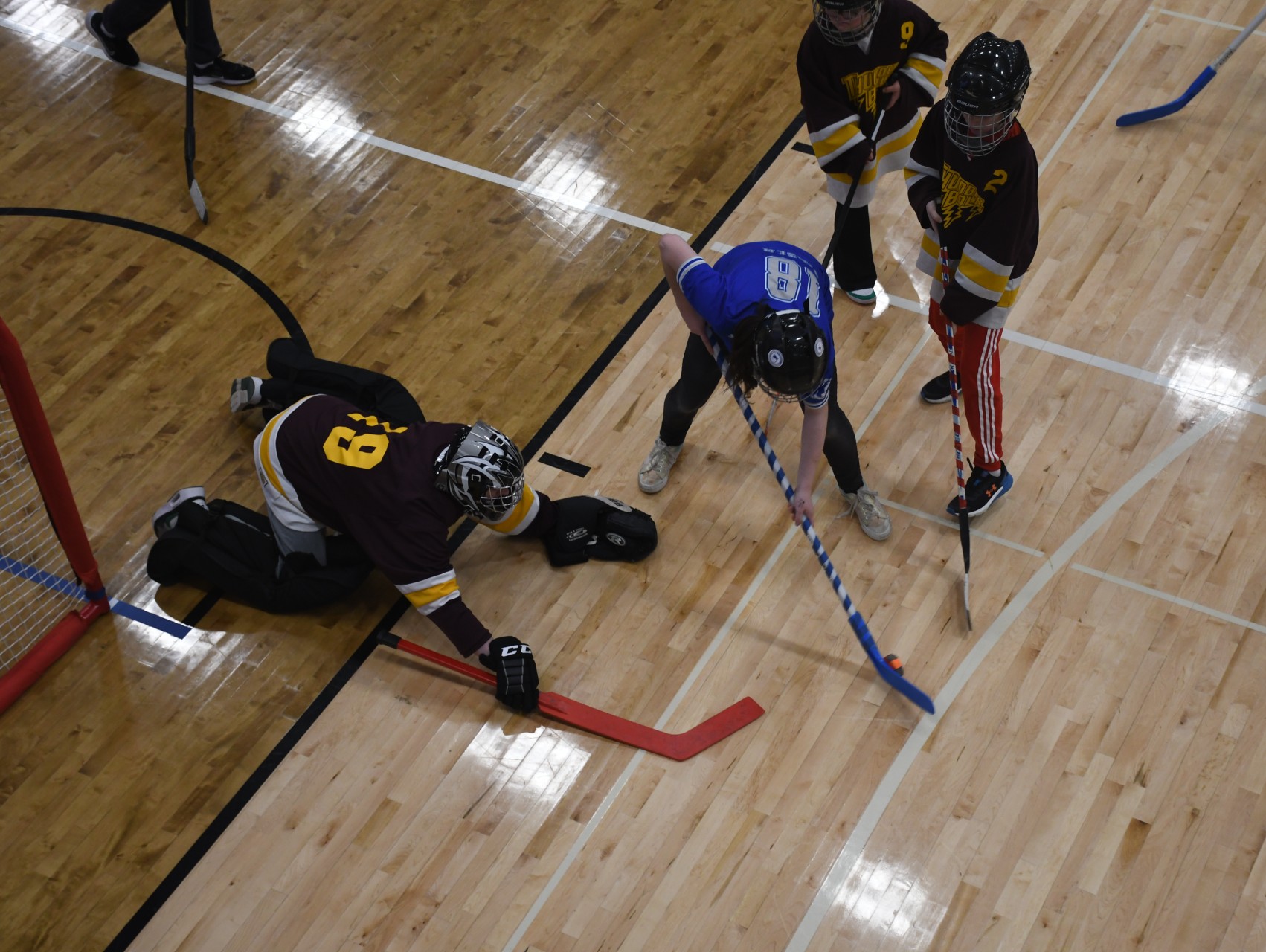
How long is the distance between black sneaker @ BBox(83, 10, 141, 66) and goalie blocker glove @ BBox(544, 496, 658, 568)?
11.7 ft

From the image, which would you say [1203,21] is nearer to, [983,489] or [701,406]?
[983,489]

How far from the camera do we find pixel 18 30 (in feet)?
21.0

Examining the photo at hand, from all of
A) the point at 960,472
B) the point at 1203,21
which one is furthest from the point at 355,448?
the point at 1203,21

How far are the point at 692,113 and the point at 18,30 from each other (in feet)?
11.3

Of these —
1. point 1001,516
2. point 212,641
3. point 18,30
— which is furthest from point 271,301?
point 1001,516

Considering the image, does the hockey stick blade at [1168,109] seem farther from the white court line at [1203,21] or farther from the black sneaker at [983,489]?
the black sneaker at [983,489]

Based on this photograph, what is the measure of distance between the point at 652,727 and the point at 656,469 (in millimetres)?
964

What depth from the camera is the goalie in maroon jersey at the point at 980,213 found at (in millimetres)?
3482

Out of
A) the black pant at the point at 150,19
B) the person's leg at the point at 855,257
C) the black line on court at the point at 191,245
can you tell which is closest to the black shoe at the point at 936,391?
the person's leg at the point at 855,257

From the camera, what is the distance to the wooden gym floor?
3592 millimetres

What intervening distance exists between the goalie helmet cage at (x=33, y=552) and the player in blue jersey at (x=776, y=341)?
1.94 meters

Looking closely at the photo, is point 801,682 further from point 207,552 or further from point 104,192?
point 104,192

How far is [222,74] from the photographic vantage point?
6.03 meters

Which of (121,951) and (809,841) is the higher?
(121,951)
